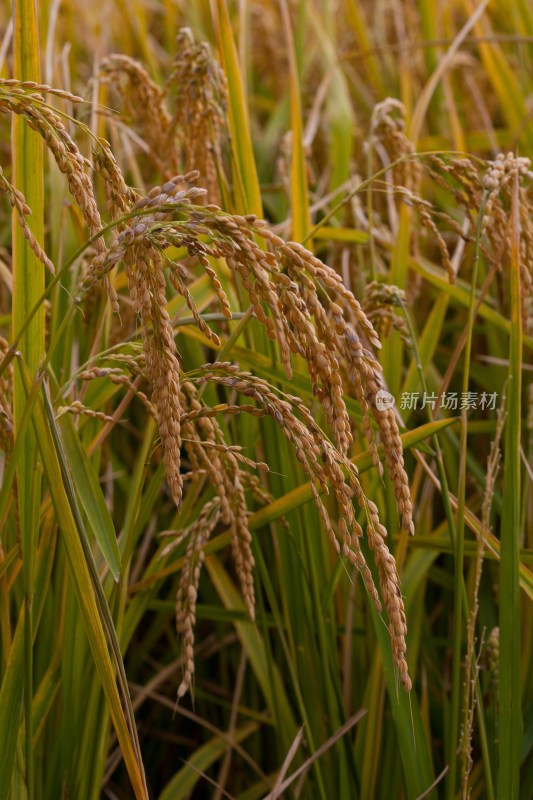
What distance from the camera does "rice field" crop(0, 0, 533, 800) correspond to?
78 centimetres

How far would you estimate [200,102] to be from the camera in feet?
4.27

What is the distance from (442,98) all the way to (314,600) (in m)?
1.70

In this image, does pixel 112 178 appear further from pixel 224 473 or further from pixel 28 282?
pixel 224 473

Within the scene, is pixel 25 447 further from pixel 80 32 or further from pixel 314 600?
pixel 80 32

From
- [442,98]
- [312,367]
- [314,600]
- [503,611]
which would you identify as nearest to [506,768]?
[503,611]

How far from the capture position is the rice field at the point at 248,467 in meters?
0.78

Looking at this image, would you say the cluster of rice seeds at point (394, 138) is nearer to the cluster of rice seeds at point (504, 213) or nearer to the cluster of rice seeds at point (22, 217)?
the cluster of rice seeds at point (504, 213)

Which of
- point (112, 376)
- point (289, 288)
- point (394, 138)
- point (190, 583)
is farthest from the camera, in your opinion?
point (394, 138)

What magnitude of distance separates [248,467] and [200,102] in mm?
582

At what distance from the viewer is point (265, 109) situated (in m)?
2.69

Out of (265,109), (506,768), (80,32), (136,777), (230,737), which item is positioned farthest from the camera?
(80,32)

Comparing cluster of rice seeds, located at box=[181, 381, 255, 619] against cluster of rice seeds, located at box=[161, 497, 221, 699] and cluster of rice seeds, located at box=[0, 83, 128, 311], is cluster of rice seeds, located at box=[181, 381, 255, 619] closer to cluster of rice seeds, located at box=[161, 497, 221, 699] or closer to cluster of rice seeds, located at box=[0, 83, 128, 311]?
cluster of rice seeds, located at box=[161, 497, 221, 699]

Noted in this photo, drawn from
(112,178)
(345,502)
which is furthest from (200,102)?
(345,502)

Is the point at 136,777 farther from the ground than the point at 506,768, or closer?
farther from the ground
